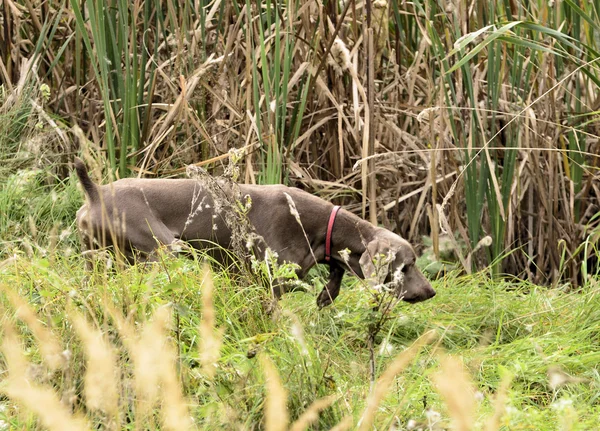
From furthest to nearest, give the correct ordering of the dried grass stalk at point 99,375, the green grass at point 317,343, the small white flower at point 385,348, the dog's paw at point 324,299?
1. the dog's paw at point 324,299
2. the small white flower at point 385,348
3. the green grass at point 317,343
4. the dried grass stalk at point 99,375

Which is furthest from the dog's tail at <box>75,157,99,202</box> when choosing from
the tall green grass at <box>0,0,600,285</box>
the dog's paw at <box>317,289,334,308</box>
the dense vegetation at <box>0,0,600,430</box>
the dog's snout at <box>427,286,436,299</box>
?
the dog's snout at <box>427,286,436,299</box>

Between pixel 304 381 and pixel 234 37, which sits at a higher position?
pixel 234 37

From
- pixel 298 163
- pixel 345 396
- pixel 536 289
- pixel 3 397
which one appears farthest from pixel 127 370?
pixel 298 163

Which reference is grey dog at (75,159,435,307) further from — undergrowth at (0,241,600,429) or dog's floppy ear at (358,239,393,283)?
undergrowth at (0,241,600,429)

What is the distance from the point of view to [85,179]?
11.0 feet

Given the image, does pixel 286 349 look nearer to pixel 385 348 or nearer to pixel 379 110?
pixel 385 348

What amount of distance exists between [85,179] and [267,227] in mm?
831

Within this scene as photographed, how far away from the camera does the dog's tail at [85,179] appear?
3287 mm

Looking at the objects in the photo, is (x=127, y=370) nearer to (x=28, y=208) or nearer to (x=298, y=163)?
(x=28, y=208)

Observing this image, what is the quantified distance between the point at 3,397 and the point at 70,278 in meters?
0.49

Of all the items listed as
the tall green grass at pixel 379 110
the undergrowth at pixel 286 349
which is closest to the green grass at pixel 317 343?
the undergrowth at pixel 286 349

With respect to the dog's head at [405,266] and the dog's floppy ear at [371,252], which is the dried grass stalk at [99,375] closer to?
the dog's floppy ear at [371,252]

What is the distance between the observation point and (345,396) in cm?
221

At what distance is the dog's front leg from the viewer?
11.4 feet
